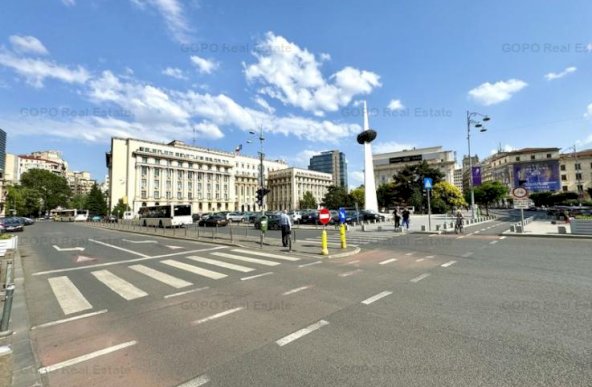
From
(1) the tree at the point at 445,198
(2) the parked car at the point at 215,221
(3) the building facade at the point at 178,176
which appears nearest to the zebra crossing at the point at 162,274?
(2) the parked car at the point at 215,221

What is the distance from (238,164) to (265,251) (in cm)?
10928

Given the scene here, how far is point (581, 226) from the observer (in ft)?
55.3

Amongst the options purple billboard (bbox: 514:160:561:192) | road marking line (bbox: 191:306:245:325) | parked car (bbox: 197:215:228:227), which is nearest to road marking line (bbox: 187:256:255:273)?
road marking line (bbox: 191:306:245:325)

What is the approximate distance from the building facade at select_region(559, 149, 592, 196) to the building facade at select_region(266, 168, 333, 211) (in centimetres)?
7890

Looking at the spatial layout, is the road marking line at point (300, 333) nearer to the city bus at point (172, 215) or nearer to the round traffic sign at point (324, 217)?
the round traffic sign at point (324, 217)

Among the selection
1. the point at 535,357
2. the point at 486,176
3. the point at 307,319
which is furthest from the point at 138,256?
the point at 486,176

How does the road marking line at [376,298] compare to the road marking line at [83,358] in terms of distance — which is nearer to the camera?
the road marking line at [83,358]

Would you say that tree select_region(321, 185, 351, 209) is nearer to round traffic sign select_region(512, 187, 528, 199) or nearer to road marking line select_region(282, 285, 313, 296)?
round traffic sign select_region(512, 187, 528, 199)

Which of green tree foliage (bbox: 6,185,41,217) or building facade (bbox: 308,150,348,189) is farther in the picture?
building facade (bbox: 308,150,348,189)

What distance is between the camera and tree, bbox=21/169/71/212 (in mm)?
97625

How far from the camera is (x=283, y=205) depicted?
127625 millimetres

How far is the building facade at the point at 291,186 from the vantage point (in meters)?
123

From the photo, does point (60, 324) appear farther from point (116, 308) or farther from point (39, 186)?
point (39, 186)

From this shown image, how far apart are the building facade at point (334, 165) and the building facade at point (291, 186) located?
34.1 metres
